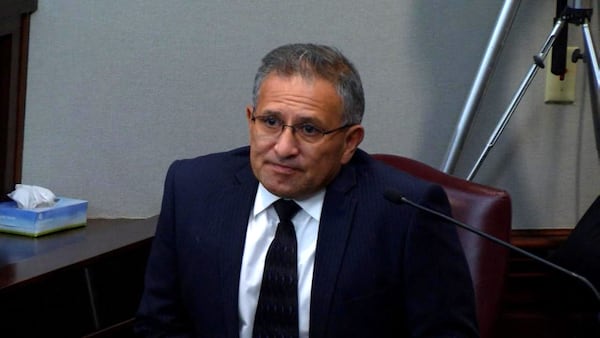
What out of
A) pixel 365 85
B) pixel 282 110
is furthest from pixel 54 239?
pixel 365 85

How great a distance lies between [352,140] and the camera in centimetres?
150

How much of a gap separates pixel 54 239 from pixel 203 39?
2.21 ft

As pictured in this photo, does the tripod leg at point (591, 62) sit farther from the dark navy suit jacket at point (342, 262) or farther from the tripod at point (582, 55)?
the dark navy suit jacket at point (342, 262)

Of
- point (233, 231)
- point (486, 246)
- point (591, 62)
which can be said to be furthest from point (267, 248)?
point (591, 62)

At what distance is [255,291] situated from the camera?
58.4 inches

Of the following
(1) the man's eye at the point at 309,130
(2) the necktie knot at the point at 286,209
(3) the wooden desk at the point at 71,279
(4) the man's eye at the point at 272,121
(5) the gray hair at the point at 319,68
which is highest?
(5) the gray hair at the point at 319,68

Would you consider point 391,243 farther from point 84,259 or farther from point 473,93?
point 473,93

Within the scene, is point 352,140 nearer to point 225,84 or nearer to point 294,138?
point 294,138

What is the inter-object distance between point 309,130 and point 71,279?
0.60 metres

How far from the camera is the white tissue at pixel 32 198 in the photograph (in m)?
1.96

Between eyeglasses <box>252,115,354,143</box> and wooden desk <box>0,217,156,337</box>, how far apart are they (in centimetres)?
50

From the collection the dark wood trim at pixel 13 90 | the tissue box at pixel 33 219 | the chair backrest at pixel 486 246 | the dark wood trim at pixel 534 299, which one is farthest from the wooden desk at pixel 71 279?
the dark wood trim at pixel 534 299

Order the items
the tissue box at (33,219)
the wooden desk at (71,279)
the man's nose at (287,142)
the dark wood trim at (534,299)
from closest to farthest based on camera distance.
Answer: the man's nose at (287,142) < the wooden desk at (71,279) < the tissue box at (33,219) < the dark wood trim at (534,299)

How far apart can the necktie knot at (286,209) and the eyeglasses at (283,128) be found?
14 centimetres
